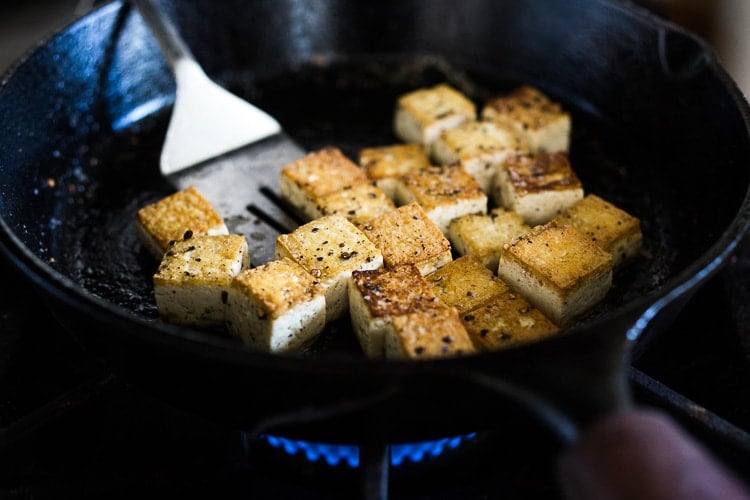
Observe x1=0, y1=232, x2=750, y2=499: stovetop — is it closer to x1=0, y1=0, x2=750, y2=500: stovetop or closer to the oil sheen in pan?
x1=0, y1=0, x2=750, y2=500: stovetop

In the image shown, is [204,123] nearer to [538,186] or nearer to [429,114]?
[429,114]

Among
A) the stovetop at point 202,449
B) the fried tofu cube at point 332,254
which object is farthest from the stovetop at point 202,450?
the fried tofu cube at point 332,254

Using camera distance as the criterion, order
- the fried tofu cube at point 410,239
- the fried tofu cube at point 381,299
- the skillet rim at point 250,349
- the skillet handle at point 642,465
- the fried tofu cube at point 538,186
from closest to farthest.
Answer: the skillet handle at point 642,465 < the skillet rim at point 250,349 < the fried tofu cube at point 381,299 < the fried tofu cube at point 410,239 < the fried tofu cube at point 538,186

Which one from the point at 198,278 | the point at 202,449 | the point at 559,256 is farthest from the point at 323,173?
the point at 202,449

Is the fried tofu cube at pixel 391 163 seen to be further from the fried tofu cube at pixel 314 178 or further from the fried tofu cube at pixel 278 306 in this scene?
the fried tofu cube at pixel 278 306

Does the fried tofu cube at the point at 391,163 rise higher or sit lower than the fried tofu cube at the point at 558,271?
higher

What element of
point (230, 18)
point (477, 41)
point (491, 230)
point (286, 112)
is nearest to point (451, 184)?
point (491, 230)

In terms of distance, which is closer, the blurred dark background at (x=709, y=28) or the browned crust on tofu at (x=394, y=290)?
the browned crust on tofu at (x=394, y=290)
